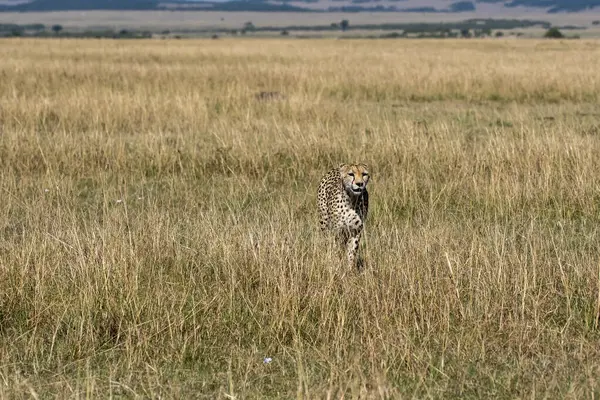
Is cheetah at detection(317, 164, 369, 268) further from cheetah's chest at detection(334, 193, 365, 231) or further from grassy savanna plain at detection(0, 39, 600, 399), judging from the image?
grassy savanna plain at detection(0, 39, 600, 399)

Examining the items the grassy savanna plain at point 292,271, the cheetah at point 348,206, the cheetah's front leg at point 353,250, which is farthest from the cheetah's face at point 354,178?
the grassy savanna plain at point 292,271

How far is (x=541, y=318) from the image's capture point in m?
4.41

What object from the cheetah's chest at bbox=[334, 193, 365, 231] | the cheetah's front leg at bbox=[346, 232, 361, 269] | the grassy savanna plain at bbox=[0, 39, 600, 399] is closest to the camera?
the grassy savanna plain at bbox=[0, 39, 600, 399]

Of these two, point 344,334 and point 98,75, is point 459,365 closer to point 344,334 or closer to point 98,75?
point 344,334

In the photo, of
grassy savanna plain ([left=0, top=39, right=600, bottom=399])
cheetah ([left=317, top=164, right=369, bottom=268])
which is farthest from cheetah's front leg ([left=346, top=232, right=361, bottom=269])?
grassy savanna plain ([left=0, top=39, right=600, bottom=399])

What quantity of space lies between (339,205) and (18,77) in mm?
13283

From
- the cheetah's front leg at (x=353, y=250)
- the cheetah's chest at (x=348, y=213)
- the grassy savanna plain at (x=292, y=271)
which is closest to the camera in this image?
the grassy savanna plain at (x=292, y=271)

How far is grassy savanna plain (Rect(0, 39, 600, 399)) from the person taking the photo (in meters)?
3.87

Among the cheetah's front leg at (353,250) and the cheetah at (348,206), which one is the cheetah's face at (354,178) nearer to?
the cheetah at (348,206)

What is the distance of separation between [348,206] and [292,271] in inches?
31.7

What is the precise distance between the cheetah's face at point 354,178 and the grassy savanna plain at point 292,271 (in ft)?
1.20

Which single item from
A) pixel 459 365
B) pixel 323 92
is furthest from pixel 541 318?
pixel 323 92

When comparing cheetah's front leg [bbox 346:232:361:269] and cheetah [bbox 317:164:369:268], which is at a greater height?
cheetah [bbox 317:164:369:268]

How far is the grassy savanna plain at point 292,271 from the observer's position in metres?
3.87
